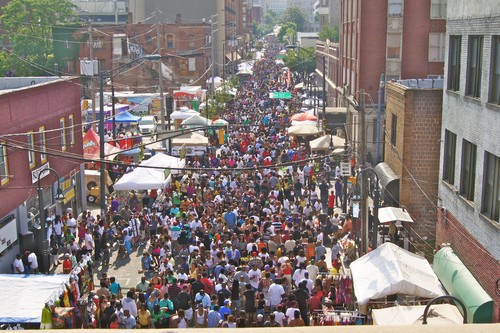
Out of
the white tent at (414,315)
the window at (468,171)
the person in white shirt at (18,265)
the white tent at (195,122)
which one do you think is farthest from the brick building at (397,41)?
the white tent at (414,315)

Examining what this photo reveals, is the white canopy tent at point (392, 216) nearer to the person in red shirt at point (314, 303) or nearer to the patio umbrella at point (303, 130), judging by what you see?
the person in red shirt at point (314, 303)

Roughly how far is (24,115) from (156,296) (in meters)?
Answer: 11.3

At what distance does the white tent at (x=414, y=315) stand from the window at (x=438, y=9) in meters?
33.6

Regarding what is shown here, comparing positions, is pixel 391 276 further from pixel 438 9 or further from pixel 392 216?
pixel 438 9

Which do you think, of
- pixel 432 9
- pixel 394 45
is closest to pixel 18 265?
pixel 394 45

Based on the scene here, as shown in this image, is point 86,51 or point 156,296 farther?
point 86,51

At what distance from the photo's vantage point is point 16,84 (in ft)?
99.7

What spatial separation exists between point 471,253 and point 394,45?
100 feet

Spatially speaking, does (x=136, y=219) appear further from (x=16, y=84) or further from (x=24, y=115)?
(x=16, y=84)

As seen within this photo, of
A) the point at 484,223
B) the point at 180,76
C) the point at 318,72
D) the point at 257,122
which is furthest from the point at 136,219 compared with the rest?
the point at 318,72

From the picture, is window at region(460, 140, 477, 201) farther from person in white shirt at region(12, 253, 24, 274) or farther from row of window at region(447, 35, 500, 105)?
person in white shirt at region(12, 253, 24, 274)

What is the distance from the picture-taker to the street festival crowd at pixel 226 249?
50.8 ft

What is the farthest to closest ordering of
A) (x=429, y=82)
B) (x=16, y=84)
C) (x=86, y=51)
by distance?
(x=86, y=51)
(x=429, y=82)
(x=16, y=84)

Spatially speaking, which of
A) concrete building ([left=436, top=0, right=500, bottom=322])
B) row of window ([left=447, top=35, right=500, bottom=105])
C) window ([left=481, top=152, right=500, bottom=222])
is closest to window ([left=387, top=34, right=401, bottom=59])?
concrete building ([left=436, top=0, right=500, bottom=322])
